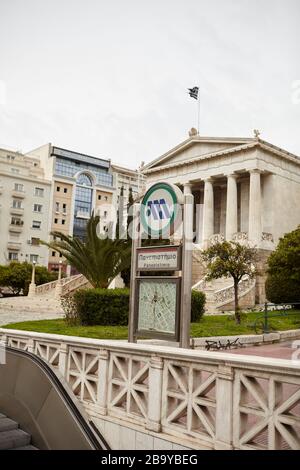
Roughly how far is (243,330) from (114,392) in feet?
35.4

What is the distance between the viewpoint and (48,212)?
64812mm

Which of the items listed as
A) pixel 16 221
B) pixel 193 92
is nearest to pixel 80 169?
pixel 16 221

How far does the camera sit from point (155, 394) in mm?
4707

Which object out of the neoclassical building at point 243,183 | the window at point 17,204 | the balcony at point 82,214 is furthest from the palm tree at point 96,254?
the balcony at point 82,214

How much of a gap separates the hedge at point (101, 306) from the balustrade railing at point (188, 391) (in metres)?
9.70

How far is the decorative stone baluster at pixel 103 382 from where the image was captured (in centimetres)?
537

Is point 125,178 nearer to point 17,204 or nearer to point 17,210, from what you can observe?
point 17,204

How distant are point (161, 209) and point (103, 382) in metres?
3.31

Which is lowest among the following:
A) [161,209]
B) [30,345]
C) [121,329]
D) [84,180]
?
[121,329]

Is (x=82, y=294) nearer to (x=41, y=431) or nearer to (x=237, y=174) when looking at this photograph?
(x=41, y=431)

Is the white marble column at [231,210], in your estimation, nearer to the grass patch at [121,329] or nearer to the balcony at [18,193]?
the grass patch at [121,329]

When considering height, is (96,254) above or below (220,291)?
above
